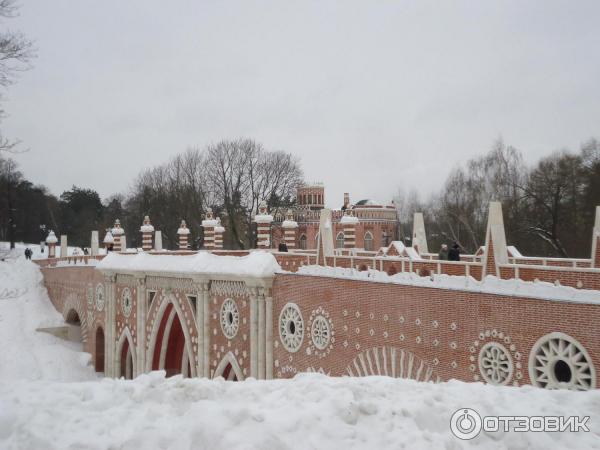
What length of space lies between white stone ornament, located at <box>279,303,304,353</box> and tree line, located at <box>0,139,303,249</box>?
21.9 m

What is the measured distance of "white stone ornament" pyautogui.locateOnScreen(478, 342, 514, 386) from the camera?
30.9 feet

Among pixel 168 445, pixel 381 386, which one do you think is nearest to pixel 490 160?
pixel 381 386

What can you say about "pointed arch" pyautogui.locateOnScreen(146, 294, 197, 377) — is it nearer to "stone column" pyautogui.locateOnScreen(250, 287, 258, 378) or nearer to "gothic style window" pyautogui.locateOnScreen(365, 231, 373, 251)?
"stone column" pyautogui.locateOnScreen(250, 287, 258, 378)

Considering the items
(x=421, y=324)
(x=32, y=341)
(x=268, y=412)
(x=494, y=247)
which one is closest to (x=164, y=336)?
(x=32, y=341)

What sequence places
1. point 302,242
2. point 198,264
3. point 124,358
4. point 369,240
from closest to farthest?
point 198,264
point 124,358
point 369,240
point 302,242

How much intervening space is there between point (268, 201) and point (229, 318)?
81.7 ft

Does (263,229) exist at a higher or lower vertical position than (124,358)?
higher

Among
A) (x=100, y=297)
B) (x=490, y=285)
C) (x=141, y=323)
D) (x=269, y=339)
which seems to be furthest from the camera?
(x=100, y=297)

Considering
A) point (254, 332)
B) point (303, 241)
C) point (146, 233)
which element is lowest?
point (254, 332)

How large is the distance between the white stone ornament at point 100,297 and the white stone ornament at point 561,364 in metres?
22.2

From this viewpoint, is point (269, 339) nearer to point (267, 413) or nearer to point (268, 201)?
point (267, 413)

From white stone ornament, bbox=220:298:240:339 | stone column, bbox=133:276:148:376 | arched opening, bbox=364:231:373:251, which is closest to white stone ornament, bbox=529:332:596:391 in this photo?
white stone ornament, bbox=220:298:240:339

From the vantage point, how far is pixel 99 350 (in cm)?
2789

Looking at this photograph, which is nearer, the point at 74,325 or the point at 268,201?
the point at 74,325
